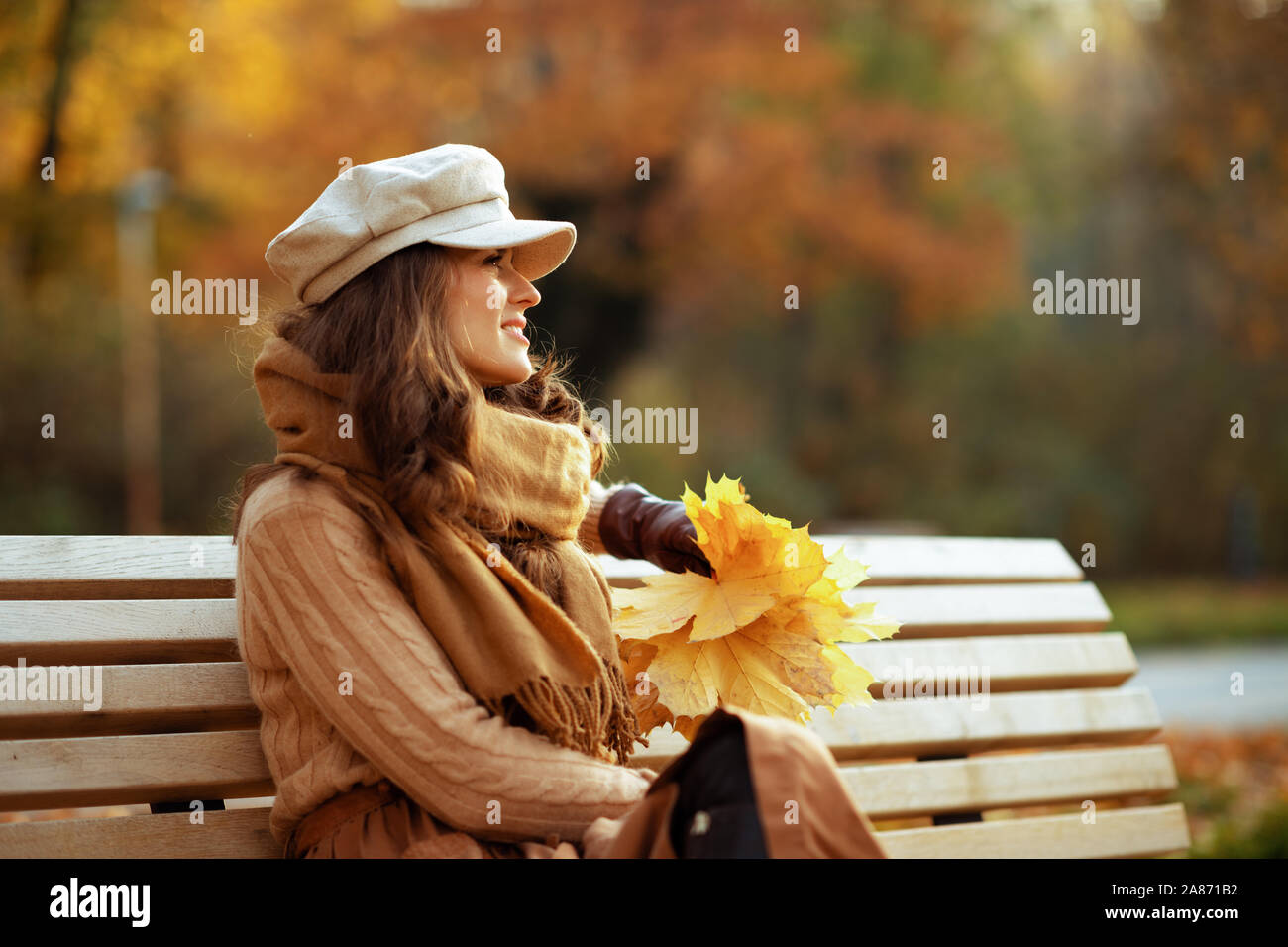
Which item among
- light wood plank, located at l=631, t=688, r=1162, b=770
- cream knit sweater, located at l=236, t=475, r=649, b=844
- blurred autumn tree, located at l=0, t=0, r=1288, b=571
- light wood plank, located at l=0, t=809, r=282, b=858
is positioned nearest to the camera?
cream knit sweater, located at l=236, t=475, r=649, b=844

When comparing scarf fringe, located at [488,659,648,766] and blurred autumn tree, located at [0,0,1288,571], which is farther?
blurred autumn tree, located at [0,0,1288,571]

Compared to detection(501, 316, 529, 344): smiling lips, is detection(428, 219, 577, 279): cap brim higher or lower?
higher

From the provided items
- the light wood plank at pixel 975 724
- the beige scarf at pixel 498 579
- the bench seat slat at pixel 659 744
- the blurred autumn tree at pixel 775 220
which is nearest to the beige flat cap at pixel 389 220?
the beige scarf at pixel 498 579

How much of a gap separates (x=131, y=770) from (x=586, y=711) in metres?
0.80

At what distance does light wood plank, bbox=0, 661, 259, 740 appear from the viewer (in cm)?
235

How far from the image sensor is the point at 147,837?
2344 millimetres

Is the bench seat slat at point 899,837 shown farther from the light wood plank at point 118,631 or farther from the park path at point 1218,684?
the park path at point 1218,684

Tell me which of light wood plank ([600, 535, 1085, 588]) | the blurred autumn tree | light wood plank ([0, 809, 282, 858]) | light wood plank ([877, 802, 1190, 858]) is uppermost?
the blurred autumn tree

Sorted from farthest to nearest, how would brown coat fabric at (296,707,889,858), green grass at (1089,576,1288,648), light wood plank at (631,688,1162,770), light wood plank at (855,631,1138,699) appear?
green grass at (1089,576,1288,648) < light wood plank at (855,631,1138,699) < light wood plank at (631,688,1162,770) < brown coat fabric at (296,707,889,858)

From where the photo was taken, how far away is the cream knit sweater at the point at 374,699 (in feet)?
6.89

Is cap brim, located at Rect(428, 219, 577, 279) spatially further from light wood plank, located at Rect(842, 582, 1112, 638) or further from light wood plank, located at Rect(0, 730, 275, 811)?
light wood plank, located at Rect(842, 582, 1112, 638)

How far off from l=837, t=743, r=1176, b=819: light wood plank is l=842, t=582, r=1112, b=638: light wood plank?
314 millimetres

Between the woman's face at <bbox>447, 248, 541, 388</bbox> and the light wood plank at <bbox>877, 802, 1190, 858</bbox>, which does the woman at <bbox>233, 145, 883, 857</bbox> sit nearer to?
the woman's face at <bbox>447, 248, 541, 388</bbox>

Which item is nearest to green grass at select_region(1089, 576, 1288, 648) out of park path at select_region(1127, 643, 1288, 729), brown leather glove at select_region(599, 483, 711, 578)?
park path at select_region(1127, 643, 1288, 729)
